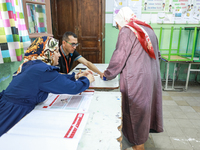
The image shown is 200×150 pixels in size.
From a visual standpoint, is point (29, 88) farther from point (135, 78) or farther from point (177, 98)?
point (177, 98)

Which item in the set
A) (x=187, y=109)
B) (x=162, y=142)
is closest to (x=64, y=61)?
(x=162, y=142)

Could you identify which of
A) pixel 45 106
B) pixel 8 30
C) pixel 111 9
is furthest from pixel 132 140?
pixel 111 9

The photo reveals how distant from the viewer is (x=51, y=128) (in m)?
0.79

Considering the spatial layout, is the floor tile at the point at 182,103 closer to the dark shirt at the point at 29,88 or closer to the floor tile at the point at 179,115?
the floor tile at the point at 179,115

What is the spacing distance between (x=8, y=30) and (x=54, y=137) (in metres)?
1.25

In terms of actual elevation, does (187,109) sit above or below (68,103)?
below

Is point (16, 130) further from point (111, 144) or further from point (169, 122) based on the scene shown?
point (169, 122)

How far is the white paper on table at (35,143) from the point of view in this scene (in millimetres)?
646

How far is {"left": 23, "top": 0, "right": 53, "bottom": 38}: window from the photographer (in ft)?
6.84

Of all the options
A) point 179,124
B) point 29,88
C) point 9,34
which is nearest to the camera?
point 29,88

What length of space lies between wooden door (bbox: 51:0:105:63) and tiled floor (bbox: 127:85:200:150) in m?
1.89

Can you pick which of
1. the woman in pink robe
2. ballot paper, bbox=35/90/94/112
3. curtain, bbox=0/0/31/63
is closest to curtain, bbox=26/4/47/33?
curtain, bbox=0/0/31/63

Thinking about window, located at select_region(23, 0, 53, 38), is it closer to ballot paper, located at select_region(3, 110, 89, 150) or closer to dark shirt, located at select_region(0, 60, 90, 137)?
dark shirt, located at select_region(0, 60, 90, 137)

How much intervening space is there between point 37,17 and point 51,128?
2.02 metres
